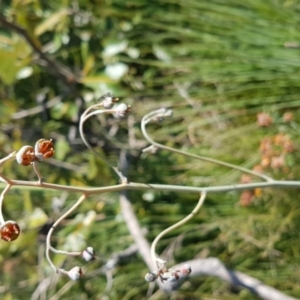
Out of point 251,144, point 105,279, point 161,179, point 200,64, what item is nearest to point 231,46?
point 200,64

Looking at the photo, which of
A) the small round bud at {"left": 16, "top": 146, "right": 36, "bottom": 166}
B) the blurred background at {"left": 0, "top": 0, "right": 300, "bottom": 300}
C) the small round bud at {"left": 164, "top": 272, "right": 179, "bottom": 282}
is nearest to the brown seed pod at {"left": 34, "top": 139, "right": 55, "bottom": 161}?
the small round bud at {"left": 16, "top": 146, "right": 36, "bottom": 166}

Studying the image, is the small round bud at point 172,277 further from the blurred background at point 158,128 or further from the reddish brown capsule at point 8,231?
the blurred background at point 158,128

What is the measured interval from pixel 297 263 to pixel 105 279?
1.39 ft

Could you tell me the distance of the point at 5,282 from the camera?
1254 millimetres

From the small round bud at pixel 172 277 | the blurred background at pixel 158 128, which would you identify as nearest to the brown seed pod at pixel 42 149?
the small round bud at pixel 172 277

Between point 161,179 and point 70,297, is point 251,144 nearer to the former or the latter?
point 161,179

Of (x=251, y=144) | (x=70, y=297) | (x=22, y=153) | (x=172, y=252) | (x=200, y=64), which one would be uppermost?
(x=22, y=153)

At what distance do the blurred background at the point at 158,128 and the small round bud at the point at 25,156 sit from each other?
611mm

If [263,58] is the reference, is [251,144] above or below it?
below

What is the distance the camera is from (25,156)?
488 millimetres

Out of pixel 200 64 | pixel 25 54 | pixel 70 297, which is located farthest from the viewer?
pixel 70 297

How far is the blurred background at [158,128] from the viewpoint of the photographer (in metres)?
1.12

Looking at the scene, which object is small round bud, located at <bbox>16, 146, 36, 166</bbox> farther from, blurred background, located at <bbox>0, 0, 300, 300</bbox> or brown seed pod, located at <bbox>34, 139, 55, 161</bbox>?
blurred background, located at <bbox>0, 0, 300, 300</bbox>

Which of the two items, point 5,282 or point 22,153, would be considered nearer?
point 22,153
